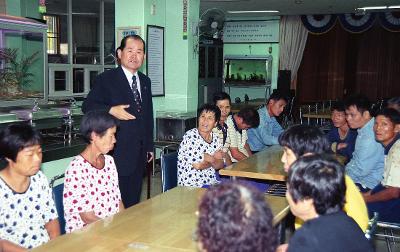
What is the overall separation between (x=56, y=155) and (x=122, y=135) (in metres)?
0.76

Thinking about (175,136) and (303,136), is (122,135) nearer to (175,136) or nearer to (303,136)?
(303,136)

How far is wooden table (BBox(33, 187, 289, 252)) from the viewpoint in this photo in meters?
1.85

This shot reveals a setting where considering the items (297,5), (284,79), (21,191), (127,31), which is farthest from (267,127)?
(284,79)

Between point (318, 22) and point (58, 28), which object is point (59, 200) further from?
point (318, 22)

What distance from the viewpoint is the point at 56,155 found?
3.54 metres

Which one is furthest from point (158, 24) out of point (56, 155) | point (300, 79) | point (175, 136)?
point (300, 79)

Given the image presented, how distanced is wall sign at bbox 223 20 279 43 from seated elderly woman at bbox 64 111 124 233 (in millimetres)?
9391

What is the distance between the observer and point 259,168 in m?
3.46

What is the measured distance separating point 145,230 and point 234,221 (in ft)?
3.56

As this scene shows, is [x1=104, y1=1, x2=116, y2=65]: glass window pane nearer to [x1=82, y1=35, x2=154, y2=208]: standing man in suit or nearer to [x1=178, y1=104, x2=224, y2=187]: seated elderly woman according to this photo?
[x1=178, y1=104, x2=224, y2=187]: seated elderly woman

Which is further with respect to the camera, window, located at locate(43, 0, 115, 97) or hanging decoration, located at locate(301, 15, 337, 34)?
hanging decoration, located at locate(301, 15, 337, 34)

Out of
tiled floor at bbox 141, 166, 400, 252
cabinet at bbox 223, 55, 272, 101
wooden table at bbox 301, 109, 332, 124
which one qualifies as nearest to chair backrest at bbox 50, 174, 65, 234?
tiled floor at bbox 141, 166, 400, 252

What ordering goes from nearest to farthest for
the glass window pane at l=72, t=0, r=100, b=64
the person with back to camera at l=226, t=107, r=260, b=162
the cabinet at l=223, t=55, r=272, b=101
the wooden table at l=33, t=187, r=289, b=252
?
the wooden table at l=33, t=187, r=289, b=252, the person with back to camera at l=226, t=107, r=260, b=162, the glass window pane at l=72, t=0, r=100, b=64, the cabinet at l=223, t=55, r=272, b=101

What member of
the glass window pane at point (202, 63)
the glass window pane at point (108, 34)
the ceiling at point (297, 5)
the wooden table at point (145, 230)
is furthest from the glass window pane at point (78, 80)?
the wooden table at point (145, 230)
